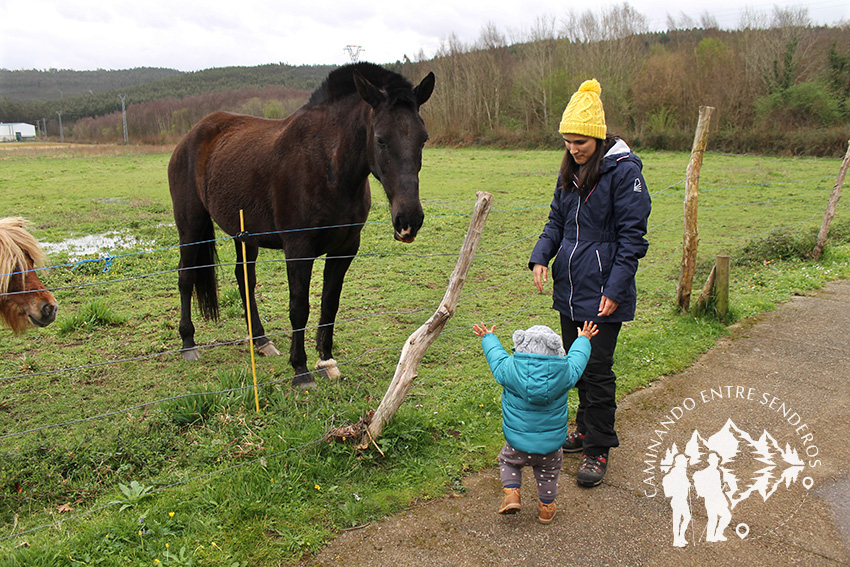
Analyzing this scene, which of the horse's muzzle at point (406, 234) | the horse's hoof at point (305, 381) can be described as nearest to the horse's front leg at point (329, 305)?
the horse's hoof at point (305, 381)

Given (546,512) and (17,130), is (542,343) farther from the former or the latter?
(17,130)

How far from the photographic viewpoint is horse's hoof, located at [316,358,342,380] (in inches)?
181

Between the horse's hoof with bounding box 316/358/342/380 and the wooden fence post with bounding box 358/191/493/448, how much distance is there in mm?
1333

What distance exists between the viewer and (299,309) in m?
4.44

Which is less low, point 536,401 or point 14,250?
point 14,250

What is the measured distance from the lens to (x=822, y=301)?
261 inches

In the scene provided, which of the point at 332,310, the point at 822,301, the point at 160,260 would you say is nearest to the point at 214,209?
the point at 332,310

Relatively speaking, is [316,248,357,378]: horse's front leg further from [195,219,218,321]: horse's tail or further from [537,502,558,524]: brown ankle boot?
[537,502,558,524]: brown ankle boot

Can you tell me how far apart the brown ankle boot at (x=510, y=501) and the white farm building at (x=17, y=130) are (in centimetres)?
12045

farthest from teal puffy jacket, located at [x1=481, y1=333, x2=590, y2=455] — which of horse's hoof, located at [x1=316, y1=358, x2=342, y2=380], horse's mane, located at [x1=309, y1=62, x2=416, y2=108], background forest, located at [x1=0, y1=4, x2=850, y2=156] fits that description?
background forest, located at [x1=0, y1=4, x2=850, y2=156]

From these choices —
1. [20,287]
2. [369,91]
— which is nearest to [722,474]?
[369,91]

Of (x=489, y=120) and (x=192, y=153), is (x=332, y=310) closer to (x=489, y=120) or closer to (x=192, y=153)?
(x=192, y=153)

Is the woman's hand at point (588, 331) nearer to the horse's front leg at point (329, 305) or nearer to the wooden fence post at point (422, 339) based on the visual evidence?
the wooden fence post at point (422, 339)

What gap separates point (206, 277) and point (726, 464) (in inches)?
188
